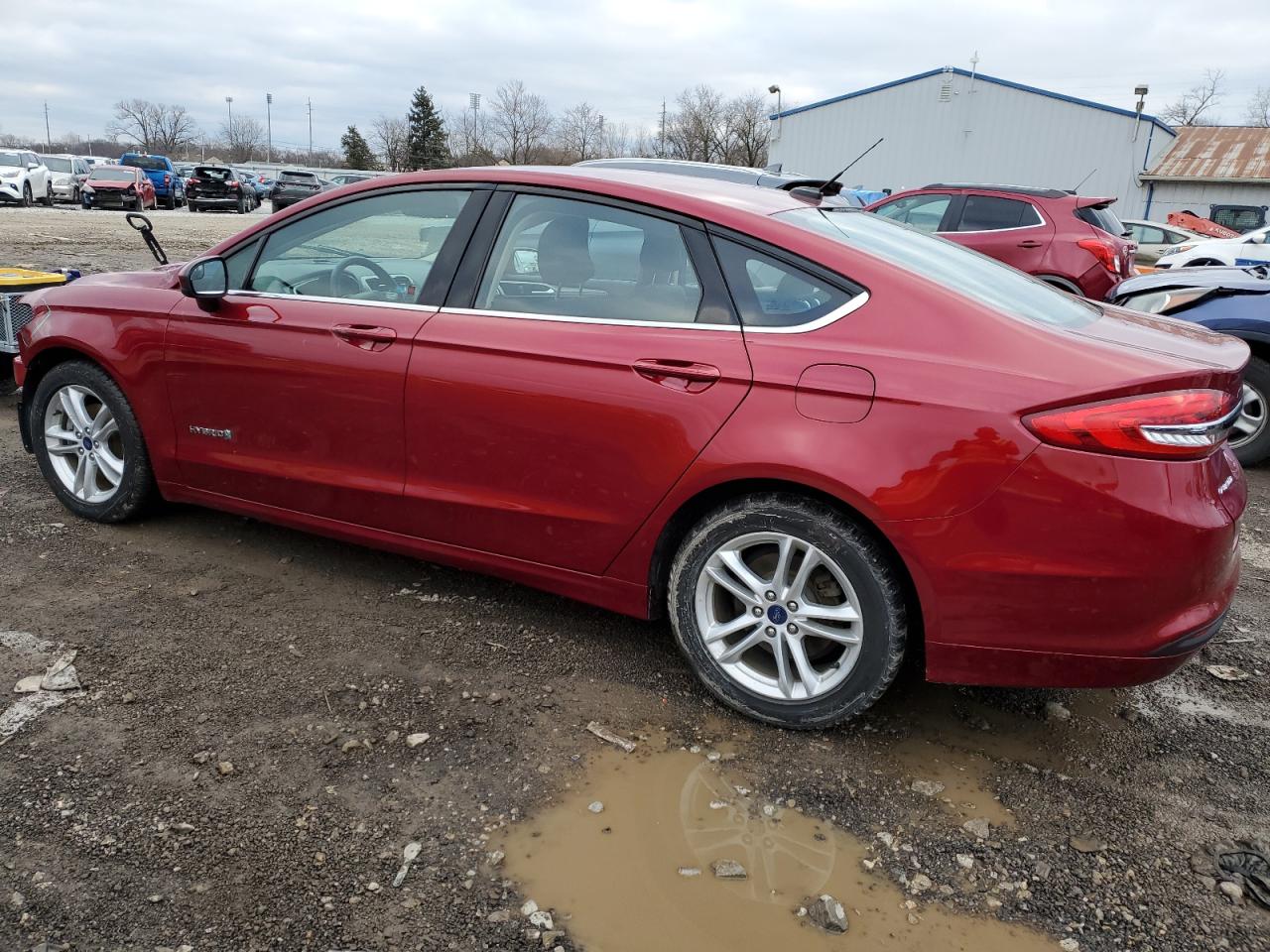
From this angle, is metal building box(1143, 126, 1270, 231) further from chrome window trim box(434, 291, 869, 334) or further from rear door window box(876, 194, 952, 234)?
chrome window trim box(434, 291, 869, 334)

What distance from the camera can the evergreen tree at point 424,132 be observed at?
6682 cm

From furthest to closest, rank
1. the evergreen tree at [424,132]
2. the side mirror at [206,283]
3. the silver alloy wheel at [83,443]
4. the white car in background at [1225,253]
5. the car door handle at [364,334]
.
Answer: the evergreen tree at [424,132] → the white car in background at [1225,253] → the silver alloy wheel at [83,443] → the side mirror at [206,283] → the car door handle at [364,334]

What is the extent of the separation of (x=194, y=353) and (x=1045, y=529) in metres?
3.11

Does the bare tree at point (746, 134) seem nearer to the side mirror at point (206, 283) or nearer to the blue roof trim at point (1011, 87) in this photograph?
the blue roof trim at point (1011, 87)

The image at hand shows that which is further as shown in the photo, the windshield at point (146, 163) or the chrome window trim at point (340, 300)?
the windshield at point (146, 163)

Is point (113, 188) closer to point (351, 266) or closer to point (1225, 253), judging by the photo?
point (1225, 253)

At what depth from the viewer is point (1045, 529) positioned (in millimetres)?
2414

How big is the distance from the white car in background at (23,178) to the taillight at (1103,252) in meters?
29.7

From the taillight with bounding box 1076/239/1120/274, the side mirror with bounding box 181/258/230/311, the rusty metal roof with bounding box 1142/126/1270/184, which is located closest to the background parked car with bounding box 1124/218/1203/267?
the taillight with bounding box 1076/239/1120/274

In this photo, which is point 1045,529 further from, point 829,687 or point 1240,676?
point 1240,676

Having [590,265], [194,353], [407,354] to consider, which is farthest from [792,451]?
[194,353]

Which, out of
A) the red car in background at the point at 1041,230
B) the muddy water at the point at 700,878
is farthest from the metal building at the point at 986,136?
the muddy water at the point at 700,878

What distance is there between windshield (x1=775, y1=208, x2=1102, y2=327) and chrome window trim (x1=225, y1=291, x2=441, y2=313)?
124cm

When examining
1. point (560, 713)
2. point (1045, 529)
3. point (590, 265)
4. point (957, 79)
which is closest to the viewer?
point (1045, 529)
